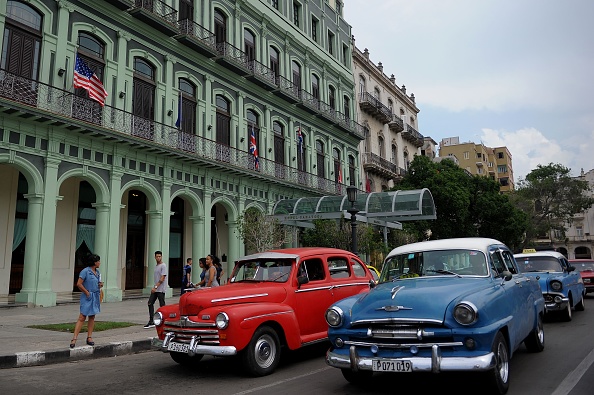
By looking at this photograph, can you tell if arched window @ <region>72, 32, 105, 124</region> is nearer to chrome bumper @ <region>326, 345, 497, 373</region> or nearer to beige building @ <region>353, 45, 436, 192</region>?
chrome bumper @ <region>326, 345, 497, 373</region>

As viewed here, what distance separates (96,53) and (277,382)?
16.1 metres

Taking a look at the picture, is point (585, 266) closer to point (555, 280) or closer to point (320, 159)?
point (555, 280)

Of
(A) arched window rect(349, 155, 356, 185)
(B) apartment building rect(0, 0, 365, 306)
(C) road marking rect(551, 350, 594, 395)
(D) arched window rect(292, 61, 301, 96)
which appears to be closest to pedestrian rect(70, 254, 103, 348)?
(C) road marking rect(551, 350, 594, 395)

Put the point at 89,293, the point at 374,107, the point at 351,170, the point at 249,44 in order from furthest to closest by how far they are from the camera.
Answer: the point at 374,107, the point at 351,170, the point at 249,44, the point at 89,293

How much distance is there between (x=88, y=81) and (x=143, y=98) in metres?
3.31

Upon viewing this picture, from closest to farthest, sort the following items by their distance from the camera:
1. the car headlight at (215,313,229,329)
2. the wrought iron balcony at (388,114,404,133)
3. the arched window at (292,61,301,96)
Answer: the car headlight at (215,313,229,329)
the arched window at (292,61,301,96)
the wrought iron balcony at (388,114,404,133)

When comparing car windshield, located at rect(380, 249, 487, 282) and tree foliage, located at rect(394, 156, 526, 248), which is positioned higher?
tree foliage, located at rect(394, 156, 526, 248)

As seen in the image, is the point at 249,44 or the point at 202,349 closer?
the point at 202,349

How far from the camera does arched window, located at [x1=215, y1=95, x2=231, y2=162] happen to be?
2269 centimetres

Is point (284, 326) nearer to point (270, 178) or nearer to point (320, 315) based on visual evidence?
point (320, 315)

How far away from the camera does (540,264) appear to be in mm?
12203

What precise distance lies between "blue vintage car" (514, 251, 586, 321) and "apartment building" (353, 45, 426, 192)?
79.0ft

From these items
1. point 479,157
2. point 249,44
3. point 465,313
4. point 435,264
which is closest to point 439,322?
point 465,313

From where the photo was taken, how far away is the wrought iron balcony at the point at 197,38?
2116 centimetres
